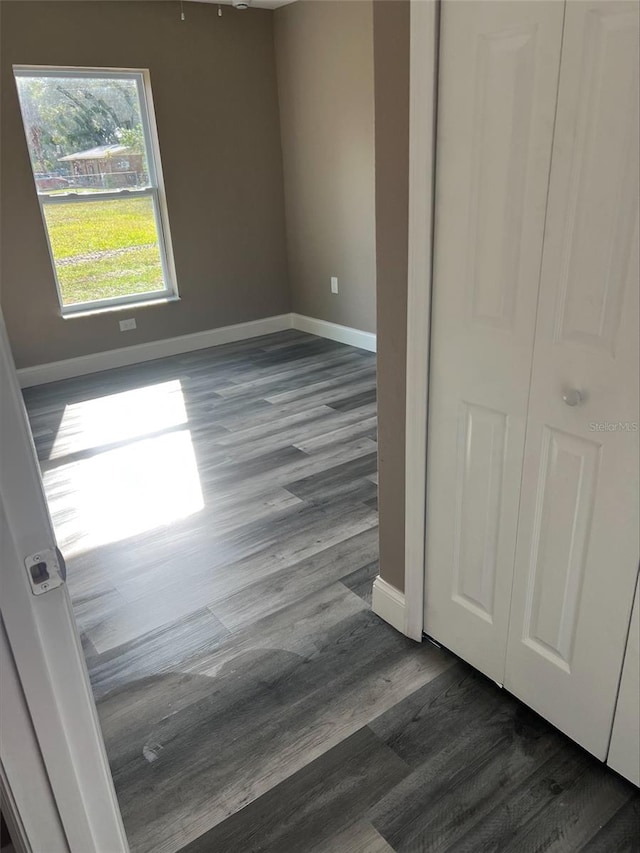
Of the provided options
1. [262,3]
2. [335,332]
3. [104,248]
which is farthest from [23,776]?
[262,3]

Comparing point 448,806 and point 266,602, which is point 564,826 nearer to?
point 448,806

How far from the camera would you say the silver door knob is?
133 centimetres

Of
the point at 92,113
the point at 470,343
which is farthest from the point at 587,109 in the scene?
the point at 92,113

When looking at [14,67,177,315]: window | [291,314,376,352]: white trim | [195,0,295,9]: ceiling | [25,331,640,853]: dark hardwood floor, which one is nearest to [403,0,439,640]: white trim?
[25,331,640,853]: dark hardwood floor

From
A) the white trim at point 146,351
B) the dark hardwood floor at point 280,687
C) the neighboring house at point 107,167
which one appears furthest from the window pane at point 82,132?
the dark hardwood floor at point 280,687

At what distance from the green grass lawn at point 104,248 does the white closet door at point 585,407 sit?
3.95 m

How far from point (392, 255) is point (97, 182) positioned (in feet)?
11.7

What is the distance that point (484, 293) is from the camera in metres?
1.47

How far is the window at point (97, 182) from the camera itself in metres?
4.18

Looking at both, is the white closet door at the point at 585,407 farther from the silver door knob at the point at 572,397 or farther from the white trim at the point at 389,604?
the white trim at the point at 389,604

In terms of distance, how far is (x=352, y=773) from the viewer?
157 cm

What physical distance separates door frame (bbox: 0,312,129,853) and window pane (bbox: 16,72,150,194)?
411 centimetres

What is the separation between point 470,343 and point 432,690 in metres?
0.98

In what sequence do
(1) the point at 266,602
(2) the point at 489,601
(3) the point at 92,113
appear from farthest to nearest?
(3) the point at 92,113
(1) the point at 266,602
(2) the point at 489,601
